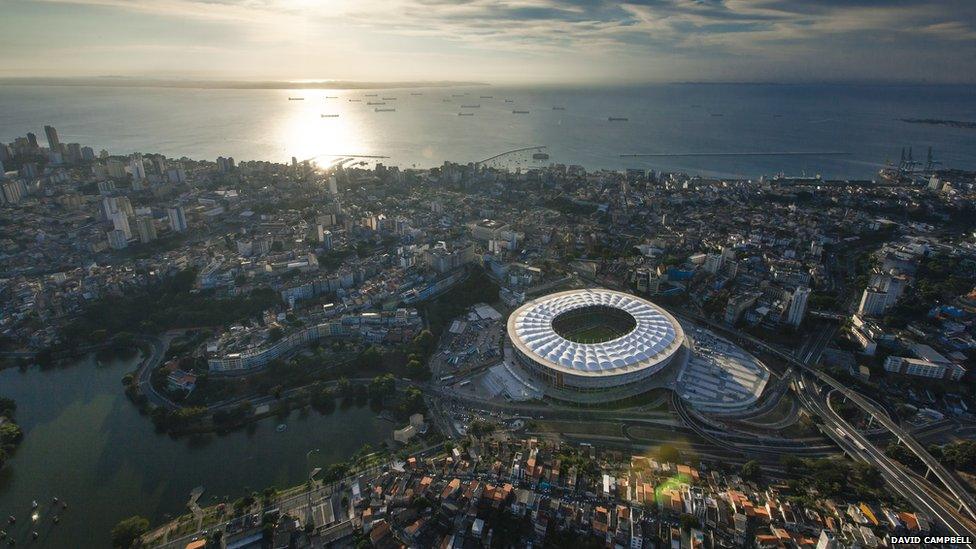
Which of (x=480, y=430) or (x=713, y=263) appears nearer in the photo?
(x=480, y=430)

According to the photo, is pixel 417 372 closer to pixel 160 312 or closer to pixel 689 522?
pixel 689 522

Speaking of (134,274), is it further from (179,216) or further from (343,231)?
(343,231)

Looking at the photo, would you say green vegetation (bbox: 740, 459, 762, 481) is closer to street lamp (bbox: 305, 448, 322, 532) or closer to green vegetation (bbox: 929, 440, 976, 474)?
green vegetation (bbox: 929, 440, 976, 474)

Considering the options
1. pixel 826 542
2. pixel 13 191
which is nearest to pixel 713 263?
pixel 826 542

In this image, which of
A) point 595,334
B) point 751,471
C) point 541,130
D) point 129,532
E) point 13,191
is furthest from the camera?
→ point 541,130

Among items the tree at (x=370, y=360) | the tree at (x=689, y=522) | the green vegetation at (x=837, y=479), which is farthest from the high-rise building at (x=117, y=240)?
the green vegetation at (x=837, y=479)

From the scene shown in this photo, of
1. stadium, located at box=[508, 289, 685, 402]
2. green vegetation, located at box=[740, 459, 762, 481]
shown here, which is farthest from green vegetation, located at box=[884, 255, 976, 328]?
green vegetation, located at box=[740, 459, 762, 481]
